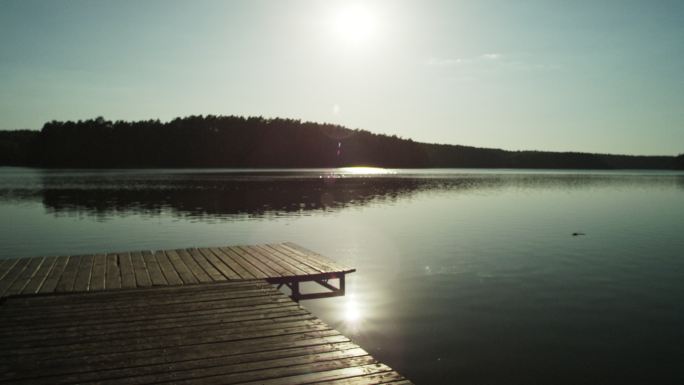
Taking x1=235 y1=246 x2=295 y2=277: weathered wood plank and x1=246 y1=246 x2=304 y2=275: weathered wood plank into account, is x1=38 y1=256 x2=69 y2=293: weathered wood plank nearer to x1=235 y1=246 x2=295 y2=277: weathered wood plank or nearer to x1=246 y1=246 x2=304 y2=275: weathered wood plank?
x1=235 y1=246 x2=295 y2=277: weathered wood plank

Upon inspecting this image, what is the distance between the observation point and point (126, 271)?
1262 cm

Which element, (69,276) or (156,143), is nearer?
(69,276)

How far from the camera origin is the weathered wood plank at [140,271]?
11.3 meters

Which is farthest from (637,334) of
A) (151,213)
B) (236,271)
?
(151,213)

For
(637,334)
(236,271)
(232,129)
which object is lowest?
(637,334)

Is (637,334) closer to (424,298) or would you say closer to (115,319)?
(424,298)

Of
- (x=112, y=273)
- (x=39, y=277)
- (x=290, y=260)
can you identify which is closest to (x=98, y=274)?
(x=112, y=273)

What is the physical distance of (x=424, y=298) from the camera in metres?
15.1

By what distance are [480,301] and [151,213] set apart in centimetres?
2922

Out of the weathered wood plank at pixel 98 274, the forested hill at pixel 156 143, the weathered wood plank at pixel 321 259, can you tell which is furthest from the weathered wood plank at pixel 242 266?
the forested hill at pixel 156 143

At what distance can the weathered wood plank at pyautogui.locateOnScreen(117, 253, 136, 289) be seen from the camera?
11.2 metres

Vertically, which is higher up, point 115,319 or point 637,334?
point 115,319

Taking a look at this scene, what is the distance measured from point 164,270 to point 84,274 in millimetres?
1865

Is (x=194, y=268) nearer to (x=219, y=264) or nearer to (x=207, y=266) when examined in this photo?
(x=207, y=266)
